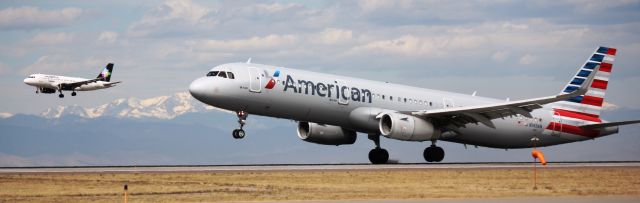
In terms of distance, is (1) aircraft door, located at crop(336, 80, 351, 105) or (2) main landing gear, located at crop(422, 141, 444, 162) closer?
(1) aircraft door, located at crop(336, 80, 351, 105)

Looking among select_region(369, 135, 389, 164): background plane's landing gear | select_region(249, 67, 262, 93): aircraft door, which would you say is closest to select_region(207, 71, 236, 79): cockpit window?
select_region(249, 67, 262, 93): aircraft door

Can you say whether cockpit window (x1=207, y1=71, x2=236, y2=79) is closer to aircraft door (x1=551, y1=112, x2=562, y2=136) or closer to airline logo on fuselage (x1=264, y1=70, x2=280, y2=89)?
airline logo on fuselage (x1=264, y1=70, x2=280, y2=89)

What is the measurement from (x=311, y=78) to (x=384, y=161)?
29.1 feet

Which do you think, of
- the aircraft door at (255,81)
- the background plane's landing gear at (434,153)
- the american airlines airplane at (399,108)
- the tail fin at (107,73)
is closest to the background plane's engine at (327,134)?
the american airlines airplane at (399,108)

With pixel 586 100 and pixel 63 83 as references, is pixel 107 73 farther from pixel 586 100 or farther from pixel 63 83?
pixel 586 100

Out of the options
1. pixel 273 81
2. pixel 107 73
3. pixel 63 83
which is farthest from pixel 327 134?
pixel 107 73

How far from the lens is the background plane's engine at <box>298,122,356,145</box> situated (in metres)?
66.4

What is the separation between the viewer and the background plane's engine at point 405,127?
6003cm

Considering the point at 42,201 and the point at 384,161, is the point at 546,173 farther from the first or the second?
the point at 42,201

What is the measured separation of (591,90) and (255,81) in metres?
23.5

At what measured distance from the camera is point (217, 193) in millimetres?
41469

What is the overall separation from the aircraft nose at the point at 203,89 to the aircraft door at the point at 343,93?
7140 mm

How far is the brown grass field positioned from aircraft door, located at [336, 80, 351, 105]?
304 inches

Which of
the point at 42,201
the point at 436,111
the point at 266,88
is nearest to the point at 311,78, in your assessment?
the point at 266,88
